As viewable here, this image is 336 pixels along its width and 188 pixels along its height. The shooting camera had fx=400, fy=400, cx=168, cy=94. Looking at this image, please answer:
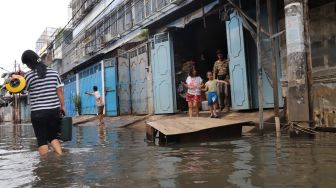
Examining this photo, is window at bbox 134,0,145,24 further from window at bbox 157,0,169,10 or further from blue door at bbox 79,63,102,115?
blue door at bbox 79,63,102,115

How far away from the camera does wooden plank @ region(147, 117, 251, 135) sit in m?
7.49

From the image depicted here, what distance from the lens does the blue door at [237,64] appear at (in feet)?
36.3

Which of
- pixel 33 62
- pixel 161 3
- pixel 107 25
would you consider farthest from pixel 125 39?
pixel 33 62

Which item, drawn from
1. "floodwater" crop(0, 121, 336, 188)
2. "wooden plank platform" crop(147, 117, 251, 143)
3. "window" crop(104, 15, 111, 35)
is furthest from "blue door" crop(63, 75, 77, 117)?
"floodwater" crop(0, 121, 336, 188)

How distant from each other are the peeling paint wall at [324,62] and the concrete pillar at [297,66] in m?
1.46

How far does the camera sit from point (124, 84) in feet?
64.7

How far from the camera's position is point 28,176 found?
185 inches

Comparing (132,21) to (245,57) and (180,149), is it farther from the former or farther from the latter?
(180,149)

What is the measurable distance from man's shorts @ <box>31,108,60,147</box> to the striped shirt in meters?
0.07

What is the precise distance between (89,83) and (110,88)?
4873mm

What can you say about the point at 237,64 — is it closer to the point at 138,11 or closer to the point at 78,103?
the point at 138,11

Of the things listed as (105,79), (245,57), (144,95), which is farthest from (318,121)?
(105,79)

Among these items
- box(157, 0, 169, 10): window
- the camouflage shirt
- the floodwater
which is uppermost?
box(157, 0, 169, 10): window

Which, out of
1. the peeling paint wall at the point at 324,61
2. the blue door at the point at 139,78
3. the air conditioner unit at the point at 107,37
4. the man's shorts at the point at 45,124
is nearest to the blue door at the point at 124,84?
the blue door at the point at 139,78
